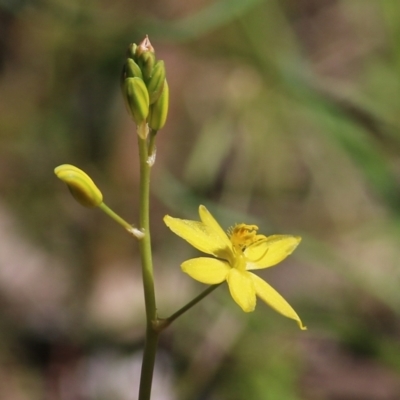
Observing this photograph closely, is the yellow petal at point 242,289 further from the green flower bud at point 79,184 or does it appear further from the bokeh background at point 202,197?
the bokeh background at point 202,197

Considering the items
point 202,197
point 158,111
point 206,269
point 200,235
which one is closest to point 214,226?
point 200,235

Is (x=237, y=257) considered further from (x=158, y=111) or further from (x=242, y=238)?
(x=158, y=111)

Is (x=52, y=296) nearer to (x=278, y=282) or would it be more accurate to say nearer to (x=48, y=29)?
(x=278, y=282)

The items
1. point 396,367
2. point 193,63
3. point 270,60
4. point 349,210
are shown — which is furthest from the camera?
point 193,63

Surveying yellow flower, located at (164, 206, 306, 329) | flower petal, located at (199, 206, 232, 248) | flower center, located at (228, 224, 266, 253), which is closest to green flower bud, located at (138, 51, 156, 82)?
yellow flower, located at (164, 206, 306, 329)

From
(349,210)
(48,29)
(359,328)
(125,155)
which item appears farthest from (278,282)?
(48,29)
